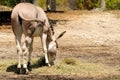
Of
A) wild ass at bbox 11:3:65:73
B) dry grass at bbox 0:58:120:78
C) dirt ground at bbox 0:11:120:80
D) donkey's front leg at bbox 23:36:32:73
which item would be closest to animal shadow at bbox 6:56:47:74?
dry grass at bbox 0:58:120:78

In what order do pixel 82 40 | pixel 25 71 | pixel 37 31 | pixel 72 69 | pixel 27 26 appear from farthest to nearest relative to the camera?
pixel 82 40 < pixel 72 69 < pixel 37 31 < pixel 25 71 < pixel 27 26

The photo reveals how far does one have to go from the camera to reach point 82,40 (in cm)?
2097

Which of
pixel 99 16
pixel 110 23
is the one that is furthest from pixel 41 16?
pixel 99 16

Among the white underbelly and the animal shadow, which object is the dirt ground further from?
the white underbelly

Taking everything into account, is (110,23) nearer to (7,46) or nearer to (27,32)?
(7,46)

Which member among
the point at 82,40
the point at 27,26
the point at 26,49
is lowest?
the point at 82,40

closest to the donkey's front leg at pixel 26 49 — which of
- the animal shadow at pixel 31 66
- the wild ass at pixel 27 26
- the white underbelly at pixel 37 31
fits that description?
the wild ass at pixel 27 26

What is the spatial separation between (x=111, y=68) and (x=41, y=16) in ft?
8.37

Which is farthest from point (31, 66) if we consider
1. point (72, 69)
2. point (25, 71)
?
point (72, 69)

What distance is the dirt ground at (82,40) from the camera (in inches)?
614

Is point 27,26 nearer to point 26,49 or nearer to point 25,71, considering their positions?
point 26,49

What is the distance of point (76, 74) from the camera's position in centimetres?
1256

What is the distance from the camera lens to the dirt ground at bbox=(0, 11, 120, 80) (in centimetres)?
1559

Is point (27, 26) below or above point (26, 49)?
above
